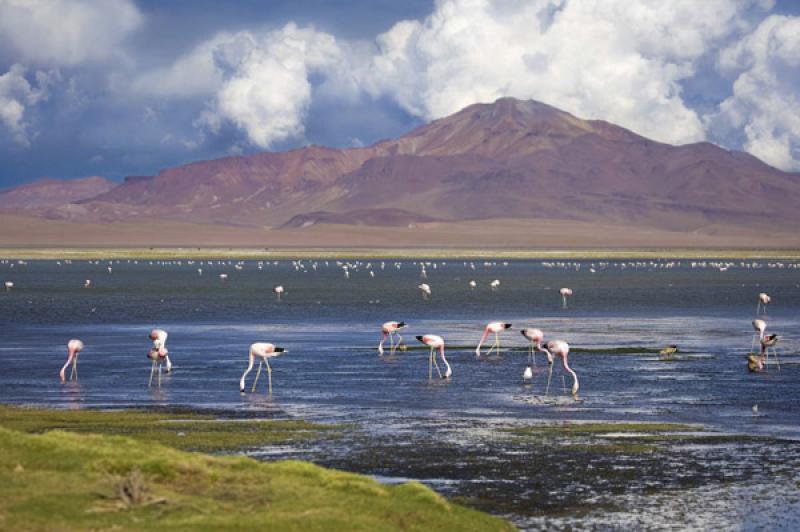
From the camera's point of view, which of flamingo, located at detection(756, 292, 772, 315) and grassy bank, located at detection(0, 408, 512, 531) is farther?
flamingo, located at detection(756, 292, 772, 315)

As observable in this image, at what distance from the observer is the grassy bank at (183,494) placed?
13.2 metres

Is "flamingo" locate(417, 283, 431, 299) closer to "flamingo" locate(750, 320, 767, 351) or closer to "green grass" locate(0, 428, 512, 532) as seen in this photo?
"flamingo" locate(750, 320, 767, 351)

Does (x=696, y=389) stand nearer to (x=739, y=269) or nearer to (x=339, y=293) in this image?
(x=339, y=293)

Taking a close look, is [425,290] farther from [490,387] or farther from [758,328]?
[490,387]

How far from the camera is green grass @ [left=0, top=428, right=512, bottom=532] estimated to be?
43.1 feet

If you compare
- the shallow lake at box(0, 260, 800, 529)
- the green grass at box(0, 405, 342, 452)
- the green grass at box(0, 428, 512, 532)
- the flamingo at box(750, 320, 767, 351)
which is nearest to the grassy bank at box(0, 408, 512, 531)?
the green grass at box(0, 428, 512, 532)

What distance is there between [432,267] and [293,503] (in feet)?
378

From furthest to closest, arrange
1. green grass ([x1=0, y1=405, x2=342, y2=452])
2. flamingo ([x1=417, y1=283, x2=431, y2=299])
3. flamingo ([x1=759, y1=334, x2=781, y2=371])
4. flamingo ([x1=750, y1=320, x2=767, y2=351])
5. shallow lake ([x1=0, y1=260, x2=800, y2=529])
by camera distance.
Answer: flamingo ([x1=417, y1=283, x2=431, y2=299])
flamingo ([x1=750, y1=320, x2=767, y2=351])
flamingo ([x1=759, y1=334, x2=781, y2=371])
green grass ([x1=0, y1=405, x2=342, y2=452])
shallow lake ([x1=0, y1=260, x2=800, y2=529])

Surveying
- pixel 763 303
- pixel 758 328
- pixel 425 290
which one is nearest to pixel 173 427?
pixel 758 328

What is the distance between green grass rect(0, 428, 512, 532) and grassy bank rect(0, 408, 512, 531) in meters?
0.01

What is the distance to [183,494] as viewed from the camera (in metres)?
14.4

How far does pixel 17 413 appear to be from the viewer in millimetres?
23750

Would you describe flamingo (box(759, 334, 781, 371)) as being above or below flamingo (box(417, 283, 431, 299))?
below

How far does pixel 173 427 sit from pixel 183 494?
825cm
